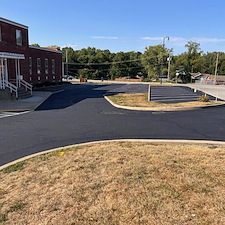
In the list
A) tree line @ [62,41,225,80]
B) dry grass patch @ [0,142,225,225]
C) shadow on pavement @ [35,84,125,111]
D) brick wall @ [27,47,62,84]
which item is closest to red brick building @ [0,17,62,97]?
brick wall @ [27,47,62,84]

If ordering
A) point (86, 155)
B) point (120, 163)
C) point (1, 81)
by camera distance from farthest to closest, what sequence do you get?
point (1, 81)
point (86, 155)
point (120, 163)

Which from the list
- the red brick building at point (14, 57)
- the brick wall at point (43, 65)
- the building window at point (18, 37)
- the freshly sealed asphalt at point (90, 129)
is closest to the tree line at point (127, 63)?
the brick wall at point (43, 65)

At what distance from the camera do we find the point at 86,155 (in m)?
6.19

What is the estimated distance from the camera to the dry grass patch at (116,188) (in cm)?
349

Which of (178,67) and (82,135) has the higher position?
(178,67)

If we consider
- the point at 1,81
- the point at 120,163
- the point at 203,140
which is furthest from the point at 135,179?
the point at 1,81

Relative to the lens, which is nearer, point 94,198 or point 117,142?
point 94,198

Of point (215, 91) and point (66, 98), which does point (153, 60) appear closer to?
point (215, 91)

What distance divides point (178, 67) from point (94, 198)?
2872 inches

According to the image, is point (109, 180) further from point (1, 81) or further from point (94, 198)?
point (1, 81)

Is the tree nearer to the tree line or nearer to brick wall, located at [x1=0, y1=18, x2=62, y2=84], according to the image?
the tree line

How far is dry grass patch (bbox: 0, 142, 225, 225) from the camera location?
137 inches

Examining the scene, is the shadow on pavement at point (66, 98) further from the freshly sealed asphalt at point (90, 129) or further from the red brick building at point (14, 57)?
the freshly sealed asphalt at point (90, 129)

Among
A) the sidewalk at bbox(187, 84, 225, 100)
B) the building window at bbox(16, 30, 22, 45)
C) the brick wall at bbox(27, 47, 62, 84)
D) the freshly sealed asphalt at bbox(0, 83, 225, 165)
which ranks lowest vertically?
the freshly sealed asphalt at bbox(0, 83, 225, 165)
